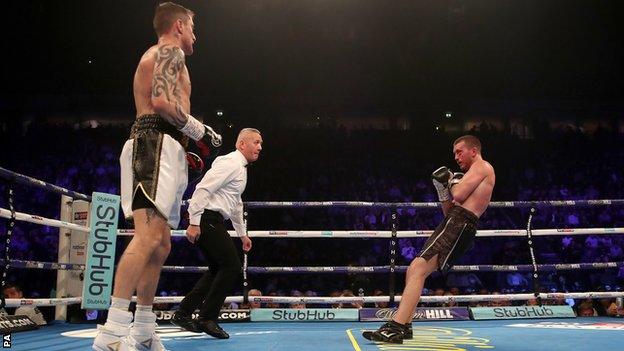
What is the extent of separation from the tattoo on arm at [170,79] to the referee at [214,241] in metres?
1.11

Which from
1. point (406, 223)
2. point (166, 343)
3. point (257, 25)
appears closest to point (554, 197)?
point (406, 223)

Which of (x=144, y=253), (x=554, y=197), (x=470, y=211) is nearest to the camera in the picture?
(x=144, y=253)

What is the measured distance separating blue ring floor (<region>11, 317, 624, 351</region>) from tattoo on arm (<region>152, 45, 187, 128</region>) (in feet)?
3.96

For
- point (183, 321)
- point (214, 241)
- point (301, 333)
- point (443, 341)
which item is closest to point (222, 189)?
point (214, 241)

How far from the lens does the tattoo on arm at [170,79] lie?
6.58 ft

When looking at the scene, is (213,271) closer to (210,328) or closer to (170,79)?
(210,328)

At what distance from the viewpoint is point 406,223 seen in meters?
9.56

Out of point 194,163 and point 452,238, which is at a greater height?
point 194,163

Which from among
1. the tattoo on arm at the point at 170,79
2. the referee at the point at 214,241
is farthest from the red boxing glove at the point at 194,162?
the referee at the point at 214,241

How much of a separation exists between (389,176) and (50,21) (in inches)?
308

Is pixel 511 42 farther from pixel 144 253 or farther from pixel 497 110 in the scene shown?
pixel 144 253

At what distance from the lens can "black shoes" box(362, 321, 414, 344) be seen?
2.71m

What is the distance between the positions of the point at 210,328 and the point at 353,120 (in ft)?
37.9

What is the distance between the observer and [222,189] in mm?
3326
